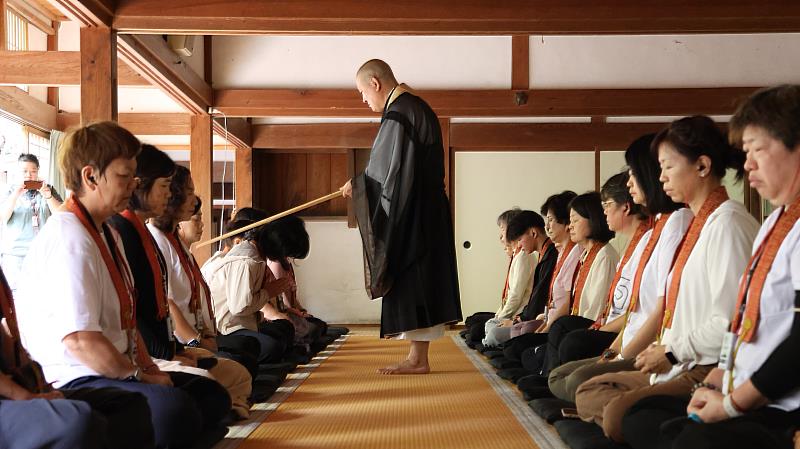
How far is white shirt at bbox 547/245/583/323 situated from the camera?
452 centimetres

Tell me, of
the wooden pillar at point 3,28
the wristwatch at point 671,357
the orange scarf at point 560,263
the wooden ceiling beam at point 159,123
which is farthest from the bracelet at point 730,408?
the wooden ceiling beam at point 159,123

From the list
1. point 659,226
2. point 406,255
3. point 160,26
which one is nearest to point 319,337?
point 406,255

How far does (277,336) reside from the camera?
4.76 m

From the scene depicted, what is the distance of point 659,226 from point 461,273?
19.1 feet

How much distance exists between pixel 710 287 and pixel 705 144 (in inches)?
15.5

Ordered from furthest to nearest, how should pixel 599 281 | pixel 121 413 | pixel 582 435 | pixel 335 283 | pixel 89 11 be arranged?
pixel 335 283, pixel 89 11, pixel 599 281, pixel 582 435, pixel 121 413

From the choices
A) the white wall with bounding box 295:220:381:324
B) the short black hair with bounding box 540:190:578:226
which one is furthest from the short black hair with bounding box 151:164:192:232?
the white wall with bounding box 295:220:381:324

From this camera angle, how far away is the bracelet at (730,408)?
178 centimetres

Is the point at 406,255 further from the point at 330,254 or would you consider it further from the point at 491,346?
the point at 330,254

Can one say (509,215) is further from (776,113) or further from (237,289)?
(776,113)

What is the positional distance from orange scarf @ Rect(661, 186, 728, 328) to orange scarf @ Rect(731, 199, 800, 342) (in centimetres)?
48

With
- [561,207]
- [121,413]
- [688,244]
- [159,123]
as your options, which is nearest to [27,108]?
[159,123]

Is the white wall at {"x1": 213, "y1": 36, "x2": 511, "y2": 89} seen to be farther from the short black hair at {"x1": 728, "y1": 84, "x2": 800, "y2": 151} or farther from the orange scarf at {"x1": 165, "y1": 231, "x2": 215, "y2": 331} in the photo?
the short black hair at {"x1": 728, "y1": 84, "x2": 800, "y2": 151}

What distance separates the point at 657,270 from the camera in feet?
9.20
